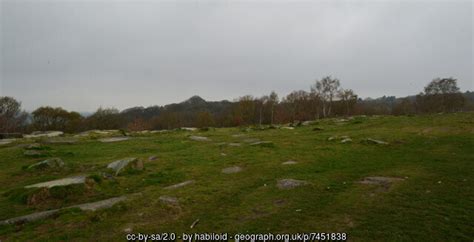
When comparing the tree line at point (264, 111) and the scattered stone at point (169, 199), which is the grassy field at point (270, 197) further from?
the tree line at point (264, 111)

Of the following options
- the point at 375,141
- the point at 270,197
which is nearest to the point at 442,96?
the point at 375,141

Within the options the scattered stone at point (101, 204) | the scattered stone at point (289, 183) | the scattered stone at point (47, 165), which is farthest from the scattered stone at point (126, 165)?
the scattered stone at point (289, 183)

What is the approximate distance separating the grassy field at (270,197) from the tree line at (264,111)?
1733 inches

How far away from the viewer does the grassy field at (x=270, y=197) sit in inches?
244

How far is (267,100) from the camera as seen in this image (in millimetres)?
73625

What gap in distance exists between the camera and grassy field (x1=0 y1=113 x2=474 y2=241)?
244 inches

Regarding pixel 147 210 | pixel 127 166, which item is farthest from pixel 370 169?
pixel 127 166

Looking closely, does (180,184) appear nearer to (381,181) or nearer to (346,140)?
(381,181)

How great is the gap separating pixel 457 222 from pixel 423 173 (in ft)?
13.8

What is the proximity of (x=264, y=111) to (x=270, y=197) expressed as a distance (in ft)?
215

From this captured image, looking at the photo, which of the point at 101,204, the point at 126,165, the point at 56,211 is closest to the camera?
the point at 56,211

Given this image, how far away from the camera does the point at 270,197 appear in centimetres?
816

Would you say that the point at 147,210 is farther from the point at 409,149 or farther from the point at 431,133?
the point at 431,133

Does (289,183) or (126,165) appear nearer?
(289,183)
